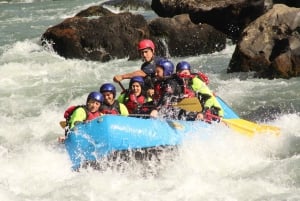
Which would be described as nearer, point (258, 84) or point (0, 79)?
point (258, 84)

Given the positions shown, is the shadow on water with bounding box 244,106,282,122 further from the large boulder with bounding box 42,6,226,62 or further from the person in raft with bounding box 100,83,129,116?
the large boulder with bounding box 42,6,226,62

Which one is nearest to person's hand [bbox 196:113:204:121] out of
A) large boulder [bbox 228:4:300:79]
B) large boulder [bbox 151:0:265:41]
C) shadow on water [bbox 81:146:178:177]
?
shadow on water [bbox 81:146:178:177]

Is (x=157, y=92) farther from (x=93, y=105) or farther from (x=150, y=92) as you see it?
(x=93, y=105)

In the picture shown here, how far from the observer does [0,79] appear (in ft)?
42.6

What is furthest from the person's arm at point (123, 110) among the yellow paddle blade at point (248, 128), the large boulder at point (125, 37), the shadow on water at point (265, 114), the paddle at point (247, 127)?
the large boulder at point (125, 37)

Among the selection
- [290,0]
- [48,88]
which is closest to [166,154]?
[48,88]

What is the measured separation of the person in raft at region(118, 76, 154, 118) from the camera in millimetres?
7191

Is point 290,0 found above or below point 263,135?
above

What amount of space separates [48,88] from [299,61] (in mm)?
5201

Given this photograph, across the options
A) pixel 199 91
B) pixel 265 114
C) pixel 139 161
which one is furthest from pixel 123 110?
pixel 265 114

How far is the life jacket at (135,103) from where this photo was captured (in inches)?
284

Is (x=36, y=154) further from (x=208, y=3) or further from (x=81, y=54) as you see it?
(x=208, y=3)

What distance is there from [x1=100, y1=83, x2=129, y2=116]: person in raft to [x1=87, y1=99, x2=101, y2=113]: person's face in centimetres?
13

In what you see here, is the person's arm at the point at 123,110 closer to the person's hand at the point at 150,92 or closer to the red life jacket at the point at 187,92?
the person's hand at the point at 150,92
